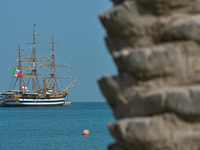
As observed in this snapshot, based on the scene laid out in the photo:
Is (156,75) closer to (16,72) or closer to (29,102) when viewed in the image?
(16,72)

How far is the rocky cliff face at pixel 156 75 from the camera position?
244cm

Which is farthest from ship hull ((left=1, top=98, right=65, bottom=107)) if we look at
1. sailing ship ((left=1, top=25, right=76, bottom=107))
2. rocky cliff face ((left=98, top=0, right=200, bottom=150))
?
rocky cliff face ((left=98, top=0, right=200, bottom=150))

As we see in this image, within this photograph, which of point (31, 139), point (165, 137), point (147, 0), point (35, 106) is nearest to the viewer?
point (165, 137)

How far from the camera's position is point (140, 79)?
8.46 ft

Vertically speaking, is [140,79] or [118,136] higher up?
[140,79]

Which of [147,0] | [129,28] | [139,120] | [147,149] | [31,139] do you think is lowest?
[31,139]

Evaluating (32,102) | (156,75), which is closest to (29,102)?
(32,102)

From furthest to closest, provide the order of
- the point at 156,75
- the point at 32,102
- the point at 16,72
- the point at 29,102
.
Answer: the point at 32,102
the point at 29,102
the point at 16,72
the point at 156,75

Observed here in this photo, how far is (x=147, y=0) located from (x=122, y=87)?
20.2 inches

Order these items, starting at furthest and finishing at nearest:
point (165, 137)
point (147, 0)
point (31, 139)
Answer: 1. point (31, 139)
2. point (147, 0)
3. point (165, 137)

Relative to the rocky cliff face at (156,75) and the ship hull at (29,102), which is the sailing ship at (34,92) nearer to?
the ship hull at (29,102)

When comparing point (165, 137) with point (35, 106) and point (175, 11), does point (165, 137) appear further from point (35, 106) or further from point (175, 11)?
point (35, 106)

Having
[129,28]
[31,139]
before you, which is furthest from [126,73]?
[31,139]

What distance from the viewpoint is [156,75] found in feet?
8.27
